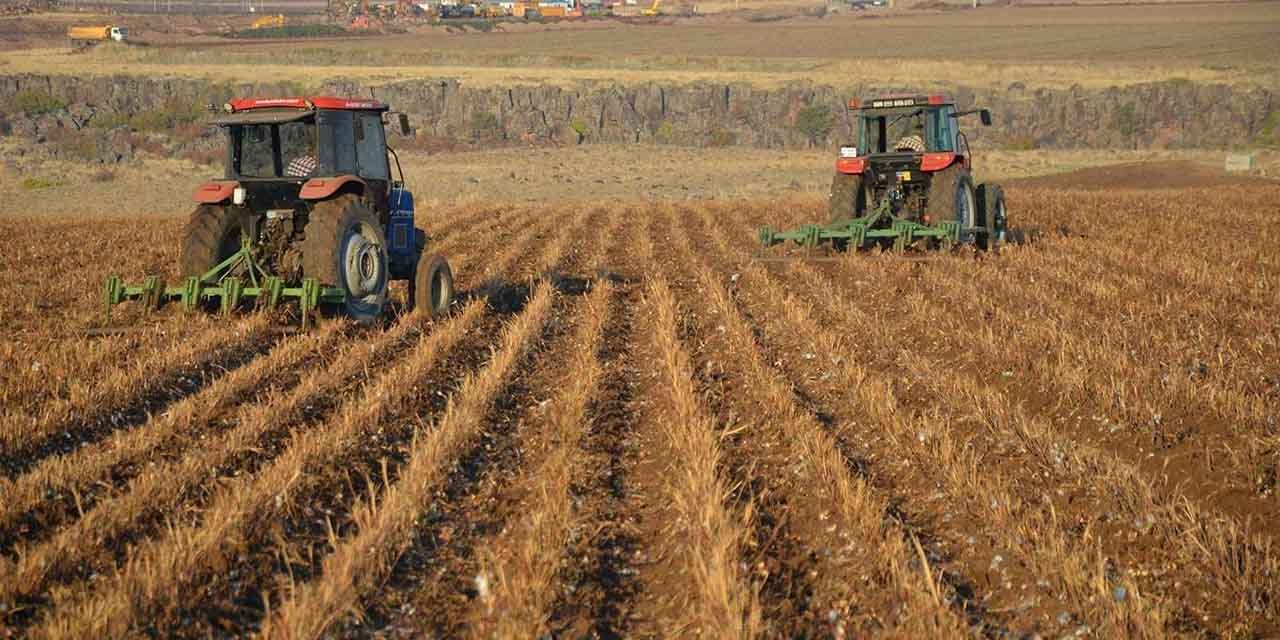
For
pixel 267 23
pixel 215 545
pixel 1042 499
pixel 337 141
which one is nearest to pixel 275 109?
pixel 337 141

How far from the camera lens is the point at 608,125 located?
161 ft

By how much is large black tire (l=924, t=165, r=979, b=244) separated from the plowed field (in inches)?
120

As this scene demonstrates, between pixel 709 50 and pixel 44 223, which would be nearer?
pixel 44 223

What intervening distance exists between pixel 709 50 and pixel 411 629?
235 feet

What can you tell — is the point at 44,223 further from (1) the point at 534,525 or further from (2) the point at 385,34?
(2) the point at 385,34

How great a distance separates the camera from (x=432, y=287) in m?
11.5

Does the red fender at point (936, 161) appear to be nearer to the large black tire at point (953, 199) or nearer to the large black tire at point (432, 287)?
the large black tire at point (953, 199)

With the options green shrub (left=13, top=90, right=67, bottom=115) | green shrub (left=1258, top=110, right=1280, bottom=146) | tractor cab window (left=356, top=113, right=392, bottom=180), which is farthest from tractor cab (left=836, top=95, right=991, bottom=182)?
green shrub (left=1258, top=110, right=1280, bottom=146)

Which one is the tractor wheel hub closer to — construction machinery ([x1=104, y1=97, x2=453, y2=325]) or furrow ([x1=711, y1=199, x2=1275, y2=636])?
construction machinery ([x1=104, y1=97, x2=453, y2=325])

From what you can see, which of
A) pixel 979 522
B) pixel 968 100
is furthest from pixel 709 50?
pixel 979 522

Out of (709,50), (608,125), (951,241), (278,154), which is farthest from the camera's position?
(709,50)

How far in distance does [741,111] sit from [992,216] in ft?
113

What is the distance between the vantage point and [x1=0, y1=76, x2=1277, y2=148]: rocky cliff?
47406 mm

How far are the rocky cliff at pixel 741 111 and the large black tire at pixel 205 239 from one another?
1438 inches
